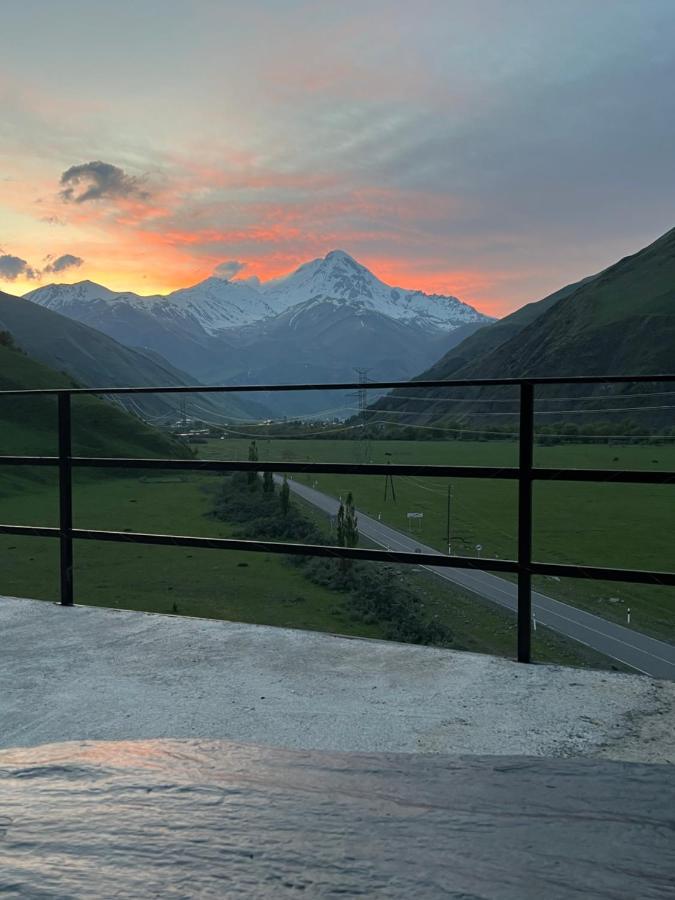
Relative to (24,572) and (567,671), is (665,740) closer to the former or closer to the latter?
(567,671)

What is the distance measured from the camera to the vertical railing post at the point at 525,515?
2938mm

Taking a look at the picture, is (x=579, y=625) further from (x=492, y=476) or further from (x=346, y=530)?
(x=492, y=476)

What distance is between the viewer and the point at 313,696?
2592 mm

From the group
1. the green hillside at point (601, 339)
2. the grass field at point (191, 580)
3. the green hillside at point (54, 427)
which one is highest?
the green hillside at point (601, 339)

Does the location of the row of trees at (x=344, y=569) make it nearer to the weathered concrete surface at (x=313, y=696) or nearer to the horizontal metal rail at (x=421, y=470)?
the horizontal metal rail at (x=421, y=470)

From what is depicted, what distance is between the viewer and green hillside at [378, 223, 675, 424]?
114m

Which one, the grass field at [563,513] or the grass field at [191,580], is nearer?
the grass field at [191,580]

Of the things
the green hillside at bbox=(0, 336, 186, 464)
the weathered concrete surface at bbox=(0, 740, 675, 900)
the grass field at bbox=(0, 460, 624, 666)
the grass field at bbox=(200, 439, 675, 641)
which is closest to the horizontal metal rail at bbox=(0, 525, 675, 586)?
the weathered concrete surface at bbox=(0, 740, 675, 900)

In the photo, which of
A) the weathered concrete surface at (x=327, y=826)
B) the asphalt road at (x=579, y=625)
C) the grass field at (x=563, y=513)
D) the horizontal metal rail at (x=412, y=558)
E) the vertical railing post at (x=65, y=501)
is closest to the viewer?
the weathered concrete surface at (x=327, y=826)

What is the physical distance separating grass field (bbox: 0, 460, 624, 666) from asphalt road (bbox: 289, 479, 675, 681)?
2.39m

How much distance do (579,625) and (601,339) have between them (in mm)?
77710

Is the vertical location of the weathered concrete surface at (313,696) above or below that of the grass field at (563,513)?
above

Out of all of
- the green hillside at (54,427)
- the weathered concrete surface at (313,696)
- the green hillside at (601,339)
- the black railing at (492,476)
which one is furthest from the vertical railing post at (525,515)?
the green hillside at (601,339)

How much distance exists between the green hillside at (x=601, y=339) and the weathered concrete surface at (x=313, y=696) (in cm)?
10350
